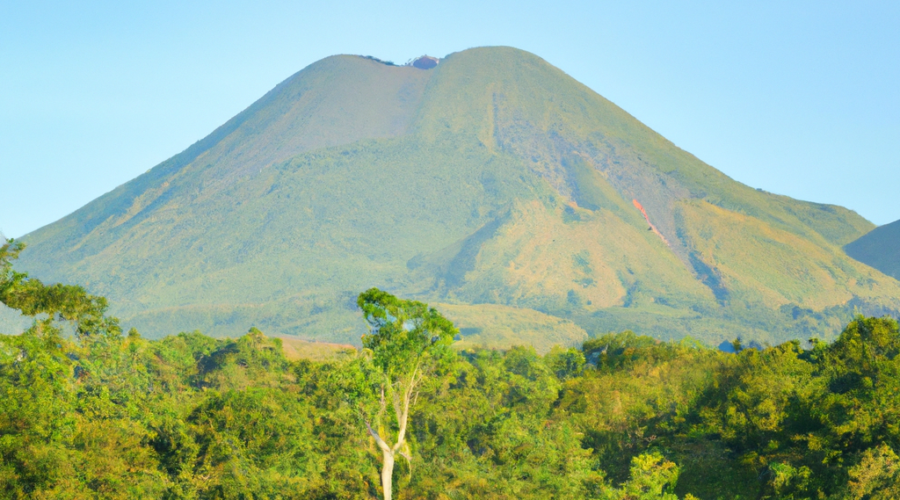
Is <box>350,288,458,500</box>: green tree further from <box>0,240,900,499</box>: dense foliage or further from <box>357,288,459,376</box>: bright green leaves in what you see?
<box>0,240,900,499</box>: dense foliage

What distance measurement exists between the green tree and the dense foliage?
476 millimetres

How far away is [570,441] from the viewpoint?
39719 millimetres

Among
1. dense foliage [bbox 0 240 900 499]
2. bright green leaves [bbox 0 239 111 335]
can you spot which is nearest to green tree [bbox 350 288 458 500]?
dense foliage [bbox 0 240 900 499]

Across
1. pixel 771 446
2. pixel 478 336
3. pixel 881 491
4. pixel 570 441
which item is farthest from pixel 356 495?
pixel 478 336

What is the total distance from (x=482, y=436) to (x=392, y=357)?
10822 millimetres

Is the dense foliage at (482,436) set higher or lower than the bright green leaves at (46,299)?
lower

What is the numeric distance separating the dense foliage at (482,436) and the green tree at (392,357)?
476 millimetres

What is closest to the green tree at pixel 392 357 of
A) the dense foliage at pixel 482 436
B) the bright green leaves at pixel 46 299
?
the dense foliage at pixel 482 436

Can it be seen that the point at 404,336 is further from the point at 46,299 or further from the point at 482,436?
the point at 46,299

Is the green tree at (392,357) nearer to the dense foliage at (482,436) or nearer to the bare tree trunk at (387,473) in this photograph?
the bare tree trunk at (387,473)

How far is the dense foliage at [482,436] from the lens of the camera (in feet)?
102

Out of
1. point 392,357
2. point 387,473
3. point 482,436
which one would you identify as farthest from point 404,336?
point 482,436

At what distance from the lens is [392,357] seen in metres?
31.8

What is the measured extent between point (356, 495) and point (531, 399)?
22542 mm
